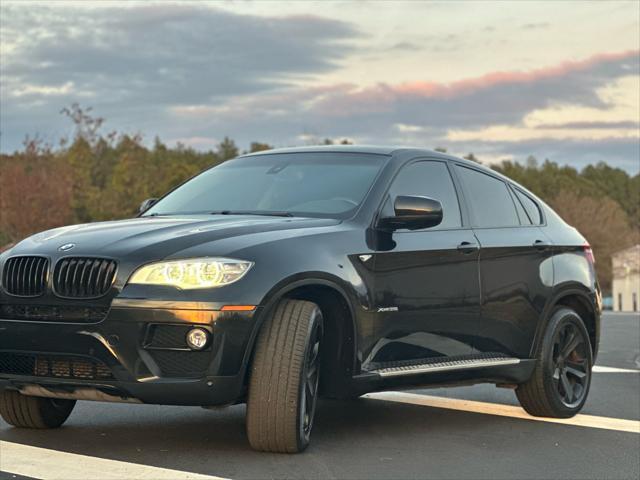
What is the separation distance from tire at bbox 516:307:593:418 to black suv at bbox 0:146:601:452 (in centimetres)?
2

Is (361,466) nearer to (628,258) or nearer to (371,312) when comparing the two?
(371,312)

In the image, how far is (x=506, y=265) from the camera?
7957mm

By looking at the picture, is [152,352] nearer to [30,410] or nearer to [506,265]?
[30,410]

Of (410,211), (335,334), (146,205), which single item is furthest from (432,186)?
(146,205)

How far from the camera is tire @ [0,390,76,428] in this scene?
688 cm

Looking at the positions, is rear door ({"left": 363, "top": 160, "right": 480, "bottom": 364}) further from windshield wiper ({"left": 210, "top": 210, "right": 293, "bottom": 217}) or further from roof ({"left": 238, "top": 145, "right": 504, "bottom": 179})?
windshield wiper ({"left": 210, "top": 210, "right": 293, "bottom": 217})

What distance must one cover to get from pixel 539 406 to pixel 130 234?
3.43m

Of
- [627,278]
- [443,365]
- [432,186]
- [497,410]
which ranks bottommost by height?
[627,278]

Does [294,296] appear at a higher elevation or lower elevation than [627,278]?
higher

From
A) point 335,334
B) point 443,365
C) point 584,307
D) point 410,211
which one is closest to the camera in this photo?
point 335,334

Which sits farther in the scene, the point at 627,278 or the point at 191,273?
the point at 627,278


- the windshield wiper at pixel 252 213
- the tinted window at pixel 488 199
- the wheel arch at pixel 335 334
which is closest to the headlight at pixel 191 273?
the wheel arch at pixel 335 334

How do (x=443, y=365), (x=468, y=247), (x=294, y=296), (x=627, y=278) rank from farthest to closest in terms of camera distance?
(x=627, y=278) → (x=468, y=247) → (x=443, y=365) → (x=294, y=296)

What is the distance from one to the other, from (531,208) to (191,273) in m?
3.65
